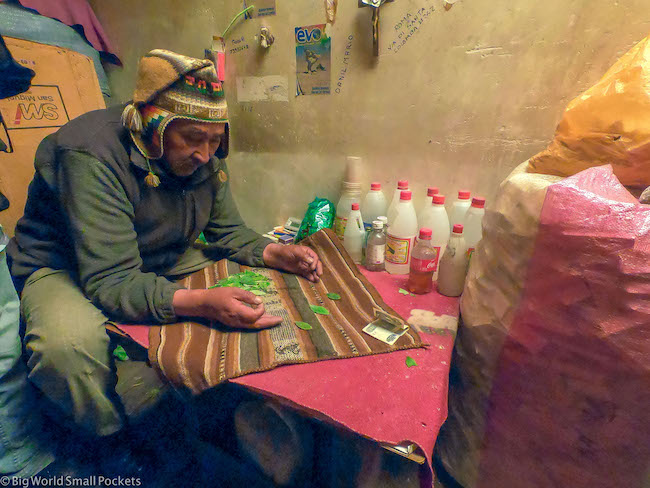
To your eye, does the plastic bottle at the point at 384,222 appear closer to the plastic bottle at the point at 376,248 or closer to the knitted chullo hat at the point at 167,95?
the plastic bottle at the point at 376,248

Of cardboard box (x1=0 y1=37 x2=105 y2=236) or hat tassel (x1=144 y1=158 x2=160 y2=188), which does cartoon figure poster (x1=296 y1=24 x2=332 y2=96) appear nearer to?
hat tassel (x1=144 y1=158 x2=160 y2=188)

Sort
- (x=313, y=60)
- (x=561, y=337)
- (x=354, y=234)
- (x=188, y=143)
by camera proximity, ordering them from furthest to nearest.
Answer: (x=313, y=60) → (x=354, y=234) → (x=188, y=143) → (x=561, y=337)

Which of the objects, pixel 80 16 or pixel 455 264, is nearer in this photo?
pixel 455 264

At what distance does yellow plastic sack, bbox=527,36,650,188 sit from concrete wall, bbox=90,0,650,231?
1.06 feet

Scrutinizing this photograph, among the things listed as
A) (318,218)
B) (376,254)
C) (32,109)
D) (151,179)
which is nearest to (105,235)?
(151,179)

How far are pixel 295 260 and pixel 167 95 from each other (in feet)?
2.39

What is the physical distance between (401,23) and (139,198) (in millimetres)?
1245

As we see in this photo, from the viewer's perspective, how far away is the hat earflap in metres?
1.01

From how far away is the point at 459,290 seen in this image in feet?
3.85

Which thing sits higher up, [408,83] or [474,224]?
[408,83]

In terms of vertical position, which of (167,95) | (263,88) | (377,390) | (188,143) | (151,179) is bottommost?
(377,390)

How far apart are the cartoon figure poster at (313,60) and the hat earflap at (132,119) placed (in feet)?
2.78

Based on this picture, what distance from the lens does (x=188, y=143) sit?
1.07m

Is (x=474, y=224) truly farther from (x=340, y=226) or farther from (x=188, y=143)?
(x=188, y=143)
